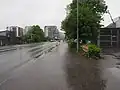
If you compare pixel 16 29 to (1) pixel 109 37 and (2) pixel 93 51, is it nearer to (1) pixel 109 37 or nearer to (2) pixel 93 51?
(1) pixel 109 37

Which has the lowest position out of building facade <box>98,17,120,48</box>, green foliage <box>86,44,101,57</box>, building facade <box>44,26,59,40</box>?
green foliage <box>86,44,101,57</box>

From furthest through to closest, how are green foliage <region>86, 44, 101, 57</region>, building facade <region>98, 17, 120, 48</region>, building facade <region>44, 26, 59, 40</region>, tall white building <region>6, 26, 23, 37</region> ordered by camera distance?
building facade <region>44, 26, 59, 40</region>, tall white building <region>6, 26, 23, 37</region>, building facade <region>98, 17, 120, 48</region>, green foliage <region>86, 44, 101, 57</region>

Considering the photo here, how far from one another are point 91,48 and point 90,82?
1401cm

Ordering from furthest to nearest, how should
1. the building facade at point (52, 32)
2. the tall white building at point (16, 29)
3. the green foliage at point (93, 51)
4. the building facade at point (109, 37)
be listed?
the building facade at point (52, 32) → the tall white building at point (16, 29) → the building facade at point (109, 37) → the green foliage at point (93, 51)

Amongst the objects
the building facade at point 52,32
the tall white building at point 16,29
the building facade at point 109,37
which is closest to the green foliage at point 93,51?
the building facade at point 109,37

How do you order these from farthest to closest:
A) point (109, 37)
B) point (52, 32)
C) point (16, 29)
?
point (52, 32)
point (16, 29)
point (109, 37)

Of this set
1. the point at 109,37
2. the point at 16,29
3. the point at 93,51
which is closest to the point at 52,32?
the point at 16,29

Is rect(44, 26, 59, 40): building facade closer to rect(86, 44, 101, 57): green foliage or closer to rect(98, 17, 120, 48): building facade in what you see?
rect(98, 17, 120, 48): building facade

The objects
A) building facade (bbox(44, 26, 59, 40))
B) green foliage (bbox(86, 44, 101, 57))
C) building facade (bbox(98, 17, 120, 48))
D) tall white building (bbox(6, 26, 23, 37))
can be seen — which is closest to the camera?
green foliage (bbox(86, 44, 101, 57))

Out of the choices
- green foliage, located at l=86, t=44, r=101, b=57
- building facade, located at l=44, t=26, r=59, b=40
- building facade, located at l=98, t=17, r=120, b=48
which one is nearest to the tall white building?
building facade, located at l=44, t=26, r=59, b=40

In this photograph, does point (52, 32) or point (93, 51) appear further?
point (52, 32)

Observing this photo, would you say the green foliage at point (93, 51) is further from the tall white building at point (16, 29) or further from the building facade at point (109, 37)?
the tall white building at point (16, 29)

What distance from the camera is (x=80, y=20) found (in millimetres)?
35781

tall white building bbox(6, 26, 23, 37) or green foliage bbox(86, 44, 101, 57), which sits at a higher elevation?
tall white building bbox(6, 26, 23, 37)
